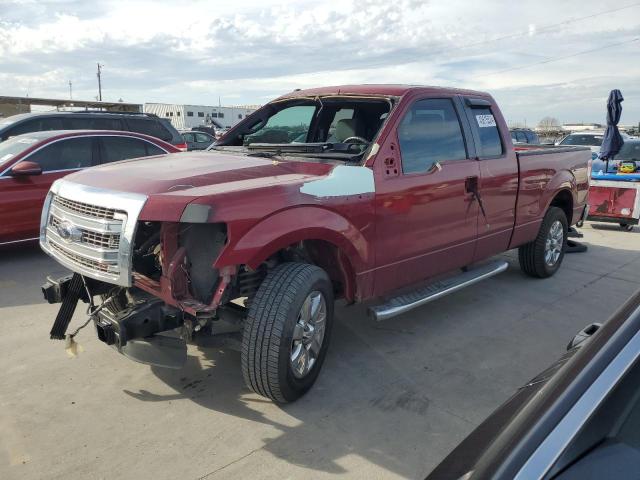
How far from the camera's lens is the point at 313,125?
17.3 feet

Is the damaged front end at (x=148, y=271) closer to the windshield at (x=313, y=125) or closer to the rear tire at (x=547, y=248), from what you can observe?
the windshield at (x=313, y=125)

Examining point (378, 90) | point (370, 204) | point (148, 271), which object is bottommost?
point (148, 271)

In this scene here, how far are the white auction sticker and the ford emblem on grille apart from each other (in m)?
3.63

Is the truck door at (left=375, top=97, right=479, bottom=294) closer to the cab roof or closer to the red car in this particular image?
the cab roof

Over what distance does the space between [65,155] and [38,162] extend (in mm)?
372

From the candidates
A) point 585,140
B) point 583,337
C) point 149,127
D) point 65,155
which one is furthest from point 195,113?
point 583,337

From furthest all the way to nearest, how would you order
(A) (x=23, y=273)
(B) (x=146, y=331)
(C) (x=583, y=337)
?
(A) (x=23, y=273)
(B) (x=146, y=331)
(C) (x=583, y=337)

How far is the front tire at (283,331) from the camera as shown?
3.11 metres

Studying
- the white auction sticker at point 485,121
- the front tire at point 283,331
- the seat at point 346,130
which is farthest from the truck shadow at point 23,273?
the white auction sticker at point 485,121

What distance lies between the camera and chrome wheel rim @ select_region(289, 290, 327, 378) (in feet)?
10.8

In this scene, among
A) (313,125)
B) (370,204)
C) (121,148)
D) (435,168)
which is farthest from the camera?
→ (121,148)

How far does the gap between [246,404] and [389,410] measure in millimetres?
920

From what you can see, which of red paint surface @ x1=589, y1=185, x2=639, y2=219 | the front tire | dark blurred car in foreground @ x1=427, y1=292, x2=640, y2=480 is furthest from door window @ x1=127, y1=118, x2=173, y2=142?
dark blurred car in foreground @ x1=427, y1=292, x2=640, y2=480

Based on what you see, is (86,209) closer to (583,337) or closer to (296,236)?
(296,236)
